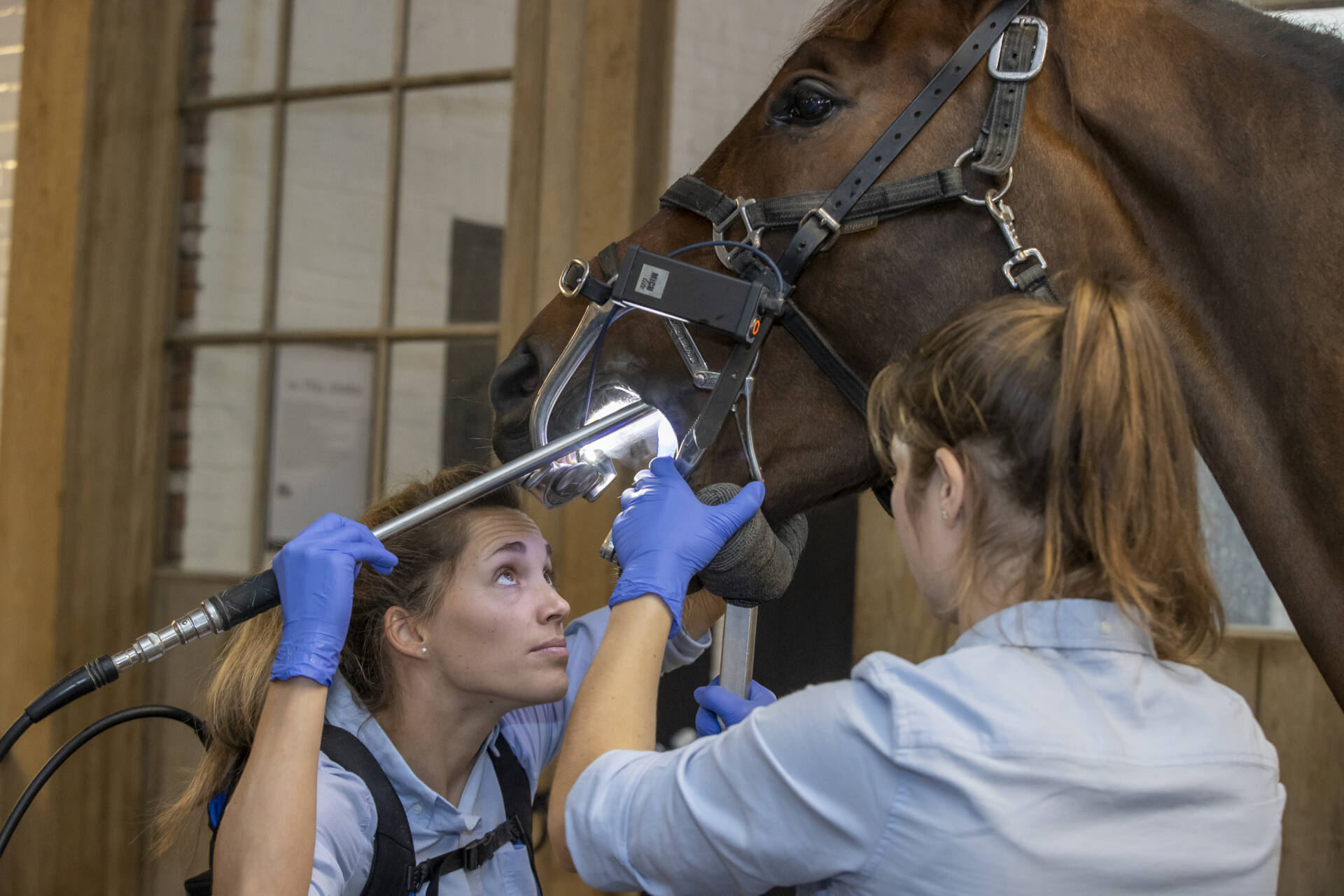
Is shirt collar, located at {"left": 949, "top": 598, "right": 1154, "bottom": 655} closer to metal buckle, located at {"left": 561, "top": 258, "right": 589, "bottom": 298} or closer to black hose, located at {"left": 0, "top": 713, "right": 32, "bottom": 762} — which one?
metal buckle, located at {"left": 561, "top": 258, "right": 589, "bottom": 298}

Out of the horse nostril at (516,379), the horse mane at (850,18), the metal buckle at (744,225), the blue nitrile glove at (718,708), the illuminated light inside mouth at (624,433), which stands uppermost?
the horse mane at (850,18)

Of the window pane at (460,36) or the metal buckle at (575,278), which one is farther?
the window pane at (460,36)

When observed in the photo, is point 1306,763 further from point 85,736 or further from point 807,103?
point 85,736

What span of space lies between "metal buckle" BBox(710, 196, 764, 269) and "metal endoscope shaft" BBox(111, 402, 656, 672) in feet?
0.61

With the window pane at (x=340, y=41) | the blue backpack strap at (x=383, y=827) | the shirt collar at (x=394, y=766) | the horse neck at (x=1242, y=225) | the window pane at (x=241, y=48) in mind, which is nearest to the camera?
the horse neck at (x=1242, y=225)

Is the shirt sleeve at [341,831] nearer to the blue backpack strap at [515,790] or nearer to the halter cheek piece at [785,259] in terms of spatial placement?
the blue backpack strap at [515,790]

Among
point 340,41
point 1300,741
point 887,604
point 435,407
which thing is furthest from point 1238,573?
point 340,41

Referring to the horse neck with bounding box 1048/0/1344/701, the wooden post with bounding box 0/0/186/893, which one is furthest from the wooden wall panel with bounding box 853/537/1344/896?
the wooden post with bounding box 0/0/186/893

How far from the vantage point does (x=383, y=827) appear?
1101 mm

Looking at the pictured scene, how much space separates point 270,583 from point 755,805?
0.55 metres

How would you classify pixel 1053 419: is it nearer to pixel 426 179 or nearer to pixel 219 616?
pixel 219 616

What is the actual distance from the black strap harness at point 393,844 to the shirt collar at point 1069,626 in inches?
26.5

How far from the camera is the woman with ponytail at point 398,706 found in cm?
99

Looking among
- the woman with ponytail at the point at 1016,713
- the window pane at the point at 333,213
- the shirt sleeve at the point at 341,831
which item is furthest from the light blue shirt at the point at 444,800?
the window pane at the point at 333,213
